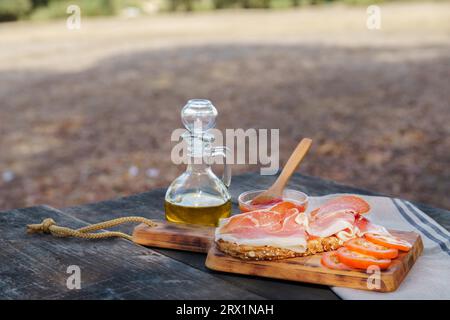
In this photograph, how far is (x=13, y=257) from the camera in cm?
156

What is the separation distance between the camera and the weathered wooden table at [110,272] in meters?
1.34

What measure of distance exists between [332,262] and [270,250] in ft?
0.45

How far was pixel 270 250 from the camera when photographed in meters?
1.43

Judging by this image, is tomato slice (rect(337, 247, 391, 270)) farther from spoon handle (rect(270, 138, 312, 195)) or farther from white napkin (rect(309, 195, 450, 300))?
spoon handle (rect(270, 138, 312, 195))

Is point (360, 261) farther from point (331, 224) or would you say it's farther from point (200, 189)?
point (200, 189)

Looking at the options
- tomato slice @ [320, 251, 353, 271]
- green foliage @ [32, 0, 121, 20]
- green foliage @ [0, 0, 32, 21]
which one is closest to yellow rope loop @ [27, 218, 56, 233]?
A: tomato slice @ [320, 251, 353, 271]

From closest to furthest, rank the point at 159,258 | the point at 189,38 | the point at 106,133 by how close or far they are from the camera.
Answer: the point at 159,258 < the point at 106,133 < the point at 189,38

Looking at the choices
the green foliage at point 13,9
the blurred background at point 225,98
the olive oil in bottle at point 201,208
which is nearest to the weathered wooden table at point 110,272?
the olive oil in bottle at point 201,208

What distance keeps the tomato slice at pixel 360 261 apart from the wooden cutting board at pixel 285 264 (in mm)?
16

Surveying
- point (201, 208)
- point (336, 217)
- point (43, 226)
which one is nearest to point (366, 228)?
point (336, 217)

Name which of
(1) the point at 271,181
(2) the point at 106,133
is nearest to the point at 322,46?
(2) the point at 106,133

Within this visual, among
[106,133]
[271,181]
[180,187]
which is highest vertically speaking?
[180,187]
